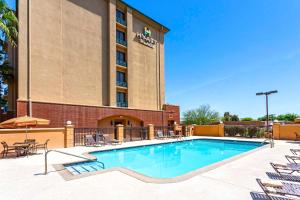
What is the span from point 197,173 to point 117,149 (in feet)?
27.3

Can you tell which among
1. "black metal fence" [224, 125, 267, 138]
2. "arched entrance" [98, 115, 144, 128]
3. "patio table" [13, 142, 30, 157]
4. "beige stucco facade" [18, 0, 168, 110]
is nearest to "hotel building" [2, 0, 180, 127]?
"beige stucco facade" [18, 0, 168, 110]

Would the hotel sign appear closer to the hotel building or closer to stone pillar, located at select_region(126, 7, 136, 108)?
the hotel building

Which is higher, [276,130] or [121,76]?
[121,76]

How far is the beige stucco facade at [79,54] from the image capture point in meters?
15.9

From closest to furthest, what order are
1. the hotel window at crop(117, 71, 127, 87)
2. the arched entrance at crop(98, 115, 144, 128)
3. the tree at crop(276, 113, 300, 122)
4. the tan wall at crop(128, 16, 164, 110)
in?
the arched entrance at crop(98, 115, 144, 128) → the hotel window at crop(117, 71, 127, 87) → the tan wall at crop(128, 16, 164, 110) → the tree at crop(276, 113, 300, 122)

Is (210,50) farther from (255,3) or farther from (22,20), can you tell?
(22,20)

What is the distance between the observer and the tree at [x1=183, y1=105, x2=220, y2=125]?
40.1 m

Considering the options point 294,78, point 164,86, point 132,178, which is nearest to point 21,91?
point 132,178

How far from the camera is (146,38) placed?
1051 inches

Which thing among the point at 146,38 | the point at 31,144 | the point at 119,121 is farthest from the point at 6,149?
the point at 146,38

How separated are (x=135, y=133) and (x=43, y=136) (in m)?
9.15

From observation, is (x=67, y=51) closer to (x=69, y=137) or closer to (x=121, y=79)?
(x=121, y=79)

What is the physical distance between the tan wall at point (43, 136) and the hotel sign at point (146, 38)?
16.5 metres

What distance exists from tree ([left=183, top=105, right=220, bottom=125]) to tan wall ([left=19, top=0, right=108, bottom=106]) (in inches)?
952
